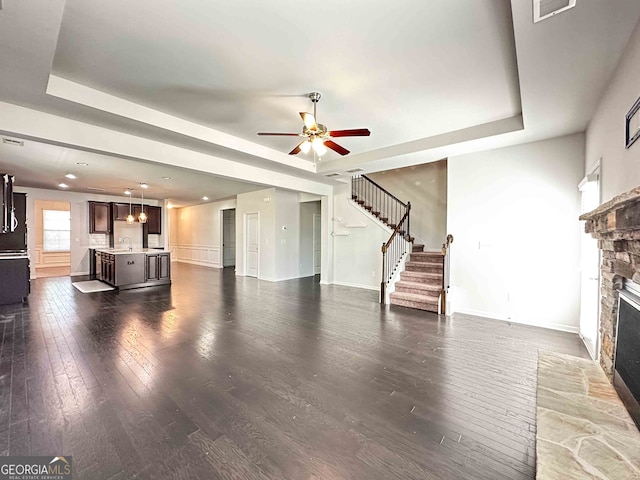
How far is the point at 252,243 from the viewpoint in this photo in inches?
364

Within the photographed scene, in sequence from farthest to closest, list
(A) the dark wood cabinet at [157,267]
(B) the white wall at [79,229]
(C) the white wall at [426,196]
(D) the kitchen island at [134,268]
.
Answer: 1. (B) the white wall at [79,229]
2. (A) the dark wood cabinet at [157,267]
3. (C) the white wall at [426,196]
4. (D) the kitchen island at [134,268]

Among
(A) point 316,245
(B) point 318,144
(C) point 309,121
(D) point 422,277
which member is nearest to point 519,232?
(D) point 422,277

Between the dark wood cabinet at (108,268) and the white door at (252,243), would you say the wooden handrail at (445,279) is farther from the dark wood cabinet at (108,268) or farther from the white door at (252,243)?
the dark wood cabinet at (108,268)

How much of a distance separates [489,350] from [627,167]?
2.29m

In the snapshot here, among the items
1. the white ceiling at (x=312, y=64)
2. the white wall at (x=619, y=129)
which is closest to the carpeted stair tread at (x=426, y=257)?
the white ceiling at (x=312, y=64)

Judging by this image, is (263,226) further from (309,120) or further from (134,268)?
(309,120)

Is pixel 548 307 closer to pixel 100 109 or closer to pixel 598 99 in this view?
pixel 598 99

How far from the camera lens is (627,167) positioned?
7.33 ft

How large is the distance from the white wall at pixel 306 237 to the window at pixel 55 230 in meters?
8.77

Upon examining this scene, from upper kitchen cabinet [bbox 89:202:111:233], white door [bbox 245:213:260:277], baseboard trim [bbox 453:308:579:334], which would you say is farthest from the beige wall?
baseboard trim [bbox 453:308:579:334]

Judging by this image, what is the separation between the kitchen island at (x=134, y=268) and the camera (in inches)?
275

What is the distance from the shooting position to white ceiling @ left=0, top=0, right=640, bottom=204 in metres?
2.09

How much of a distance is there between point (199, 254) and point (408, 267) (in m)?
9.54

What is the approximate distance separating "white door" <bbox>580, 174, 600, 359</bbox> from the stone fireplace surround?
76cm
